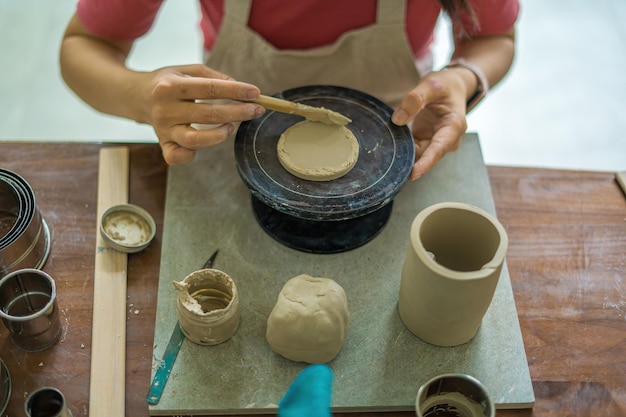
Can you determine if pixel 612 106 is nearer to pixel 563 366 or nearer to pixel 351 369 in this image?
pixel 563 366

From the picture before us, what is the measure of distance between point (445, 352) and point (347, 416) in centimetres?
20

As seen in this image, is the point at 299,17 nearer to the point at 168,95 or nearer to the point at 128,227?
the point at 168,95

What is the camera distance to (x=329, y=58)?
4.96ft

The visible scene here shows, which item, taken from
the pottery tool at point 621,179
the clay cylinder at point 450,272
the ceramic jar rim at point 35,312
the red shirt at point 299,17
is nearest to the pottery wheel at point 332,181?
the clay cylinder at point 450,272

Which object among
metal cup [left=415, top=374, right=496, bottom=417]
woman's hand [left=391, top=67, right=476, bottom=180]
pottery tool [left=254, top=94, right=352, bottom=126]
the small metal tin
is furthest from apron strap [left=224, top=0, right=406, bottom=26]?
metal cup [left=415, top=374, right=496, bottom=417]

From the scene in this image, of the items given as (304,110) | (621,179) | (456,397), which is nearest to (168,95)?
(304,110)

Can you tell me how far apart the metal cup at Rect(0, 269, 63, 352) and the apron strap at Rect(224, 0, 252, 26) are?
0.68m

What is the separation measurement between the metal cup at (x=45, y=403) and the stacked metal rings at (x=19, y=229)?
0.83 ft

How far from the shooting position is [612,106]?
2.75 meters

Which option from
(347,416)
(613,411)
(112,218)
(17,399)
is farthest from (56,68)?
(613,411)

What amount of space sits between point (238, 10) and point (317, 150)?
0.42m

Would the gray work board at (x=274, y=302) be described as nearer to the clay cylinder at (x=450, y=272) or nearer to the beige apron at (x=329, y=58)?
the clay cylinder at (x=450, y=272)

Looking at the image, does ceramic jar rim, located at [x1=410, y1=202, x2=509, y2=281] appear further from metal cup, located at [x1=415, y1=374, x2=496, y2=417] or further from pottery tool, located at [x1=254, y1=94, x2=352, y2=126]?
pottery tool, located at [x1=254, y1=94, x2=352, y2=126]

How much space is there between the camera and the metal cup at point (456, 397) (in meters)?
1.00
